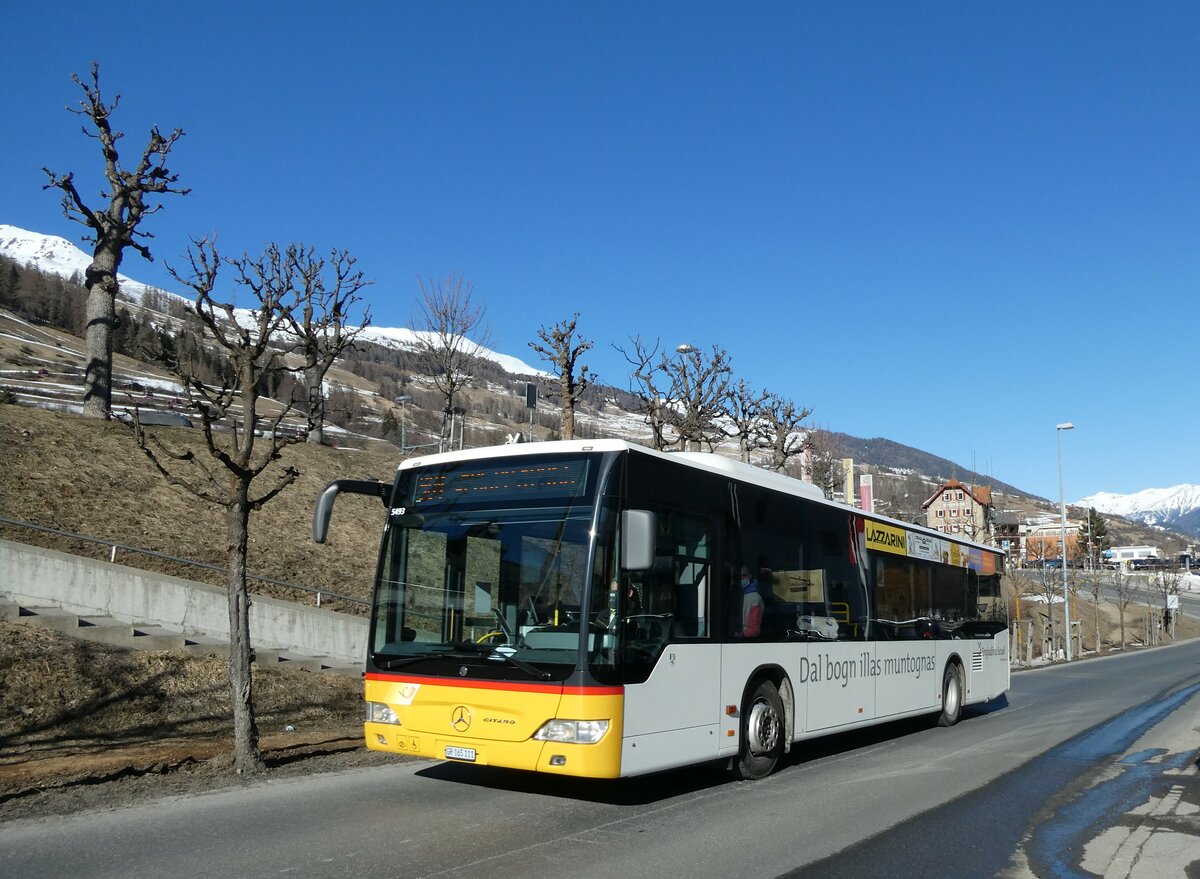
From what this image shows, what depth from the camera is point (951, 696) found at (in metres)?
16.0

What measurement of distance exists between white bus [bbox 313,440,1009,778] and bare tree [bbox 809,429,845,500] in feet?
125

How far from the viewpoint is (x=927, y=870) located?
264 inches

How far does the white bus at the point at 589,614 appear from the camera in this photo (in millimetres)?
7945

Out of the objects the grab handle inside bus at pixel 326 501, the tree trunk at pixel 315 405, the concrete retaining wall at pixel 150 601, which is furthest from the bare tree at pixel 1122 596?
the grab handle inside bus at pixel 326 501

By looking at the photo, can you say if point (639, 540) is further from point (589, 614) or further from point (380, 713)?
point (380, 713)


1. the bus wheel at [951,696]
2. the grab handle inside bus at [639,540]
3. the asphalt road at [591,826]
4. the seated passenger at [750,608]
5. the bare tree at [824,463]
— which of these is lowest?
the asphalt road at [591,826]

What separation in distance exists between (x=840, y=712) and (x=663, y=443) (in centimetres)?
1833

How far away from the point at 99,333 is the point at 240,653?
19597 millimetres

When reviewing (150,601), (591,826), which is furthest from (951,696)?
(150,601)

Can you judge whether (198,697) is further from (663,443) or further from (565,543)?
(663,443)

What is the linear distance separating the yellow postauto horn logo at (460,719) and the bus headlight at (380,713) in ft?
2.15

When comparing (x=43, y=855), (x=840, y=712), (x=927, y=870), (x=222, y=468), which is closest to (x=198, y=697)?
(x=43, y=855)

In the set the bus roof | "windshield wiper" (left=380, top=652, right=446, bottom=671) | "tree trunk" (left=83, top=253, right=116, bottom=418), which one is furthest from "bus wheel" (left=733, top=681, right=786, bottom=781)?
"tree trunk" (left=83, top=253, right=116, bottom=418)

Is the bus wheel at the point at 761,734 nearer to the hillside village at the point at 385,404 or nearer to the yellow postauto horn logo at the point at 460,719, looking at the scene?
the yellow postauto horn logo at the point at 460,719
